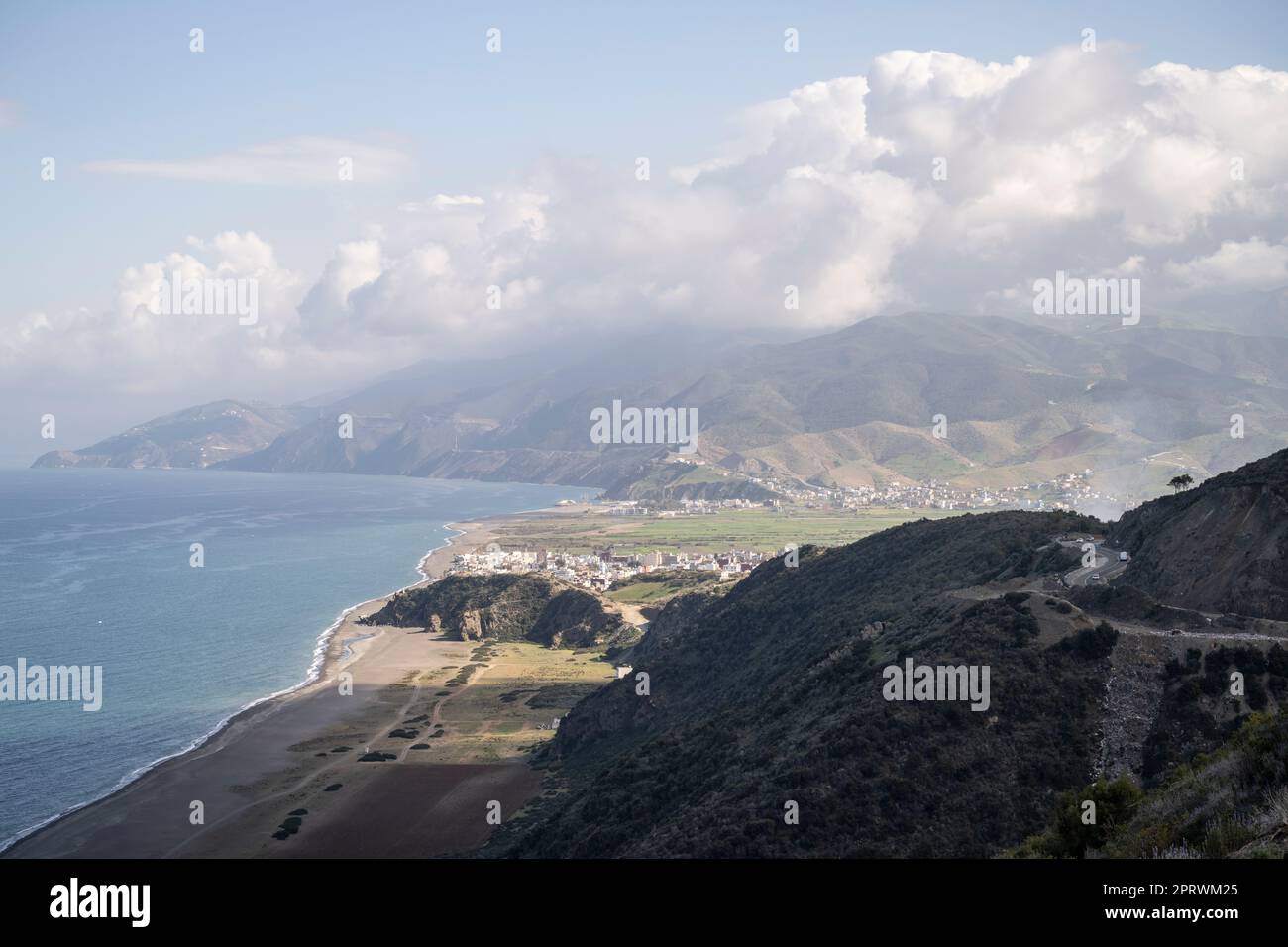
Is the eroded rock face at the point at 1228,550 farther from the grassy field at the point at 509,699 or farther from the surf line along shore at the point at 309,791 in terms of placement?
the grassy field at the point at 509,699

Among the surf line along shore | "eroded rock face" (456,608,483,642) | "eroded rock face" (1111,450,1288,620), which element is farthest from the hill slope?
"eroded rock face" (456,608,483,642)

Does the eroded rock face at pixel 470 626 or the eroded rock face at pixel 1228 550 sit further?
the eroded rock face at pixel 470 626

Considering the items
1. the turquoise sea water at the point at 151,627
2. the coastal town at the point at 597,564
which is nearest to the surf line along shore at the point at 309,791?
the turquoise sea water at the point at 151,627

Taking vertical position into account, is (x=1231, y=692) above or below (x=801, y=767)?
above
